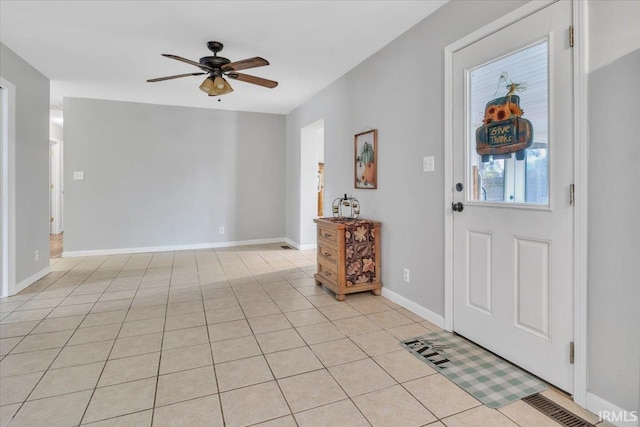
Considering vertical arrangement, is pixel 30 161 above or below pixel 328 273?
above

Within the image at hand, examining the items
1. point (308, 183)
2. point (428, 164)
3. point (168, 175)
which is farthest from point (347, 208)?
point (168, 175)

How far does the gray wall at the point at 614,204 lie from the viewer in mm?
1453

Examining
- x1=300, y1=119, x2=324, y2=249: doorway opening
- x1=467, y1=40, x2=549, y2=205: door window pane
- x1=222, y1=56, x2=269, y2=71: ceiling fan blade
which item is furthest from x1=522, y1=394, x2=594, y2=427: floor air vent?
x1=300, y1=119, x2=324, y2=249: doorway opening

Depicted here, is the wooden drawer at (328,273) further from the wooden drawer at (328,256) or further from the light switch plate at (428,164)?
the light switch plate at (428,164)

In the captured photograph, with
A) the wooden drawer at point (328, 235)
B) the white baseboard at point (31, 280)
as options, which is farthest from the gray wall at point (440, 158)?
the white baseboard at point (31, 280)

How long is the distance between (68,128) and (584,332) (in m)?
6.52

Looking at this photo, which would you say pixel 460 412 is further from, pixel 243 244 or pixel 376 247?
pixel 243 244

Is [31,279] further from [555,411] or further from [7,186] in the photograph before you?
[555,411]

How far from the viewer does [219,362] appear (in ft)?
6.88

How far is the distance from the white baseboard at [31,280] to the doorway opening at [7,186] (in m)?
0.08

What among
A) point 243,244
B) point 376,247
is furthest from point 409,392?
point 243,244

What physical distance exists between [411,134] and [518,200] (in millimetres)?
1159

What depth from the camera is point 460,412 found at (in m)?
1.63

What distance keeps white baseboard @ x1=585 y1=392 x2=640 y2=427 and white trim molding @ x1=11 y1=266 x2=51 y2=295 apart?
→ 4750 mm
